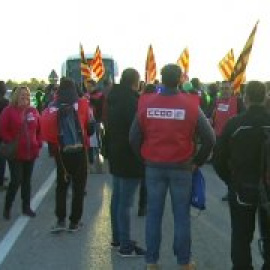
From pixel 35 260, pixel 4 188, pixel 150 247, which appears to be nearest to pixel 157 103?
pixel 150 247

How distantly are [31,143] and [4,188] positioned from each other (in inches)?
109

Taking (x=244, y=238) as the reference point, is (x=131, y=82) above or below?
above

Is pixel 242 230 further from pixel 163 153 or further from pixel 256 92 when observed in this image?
pixel 256 92

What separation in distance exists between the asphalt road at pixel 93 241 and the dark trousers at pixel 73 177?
0.28 m

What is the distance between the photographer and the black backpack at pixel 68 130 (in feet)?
26.7

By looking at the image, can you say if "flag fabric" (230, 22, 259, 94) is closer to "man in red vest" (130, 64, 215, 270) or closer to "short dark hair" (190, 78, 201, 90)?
"short dark hair" (190, 78, 201, 90)

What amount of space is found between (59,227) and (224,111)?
3.89 metres

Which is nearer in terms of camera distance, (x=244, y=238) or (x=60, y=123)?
(x=244, y=238)

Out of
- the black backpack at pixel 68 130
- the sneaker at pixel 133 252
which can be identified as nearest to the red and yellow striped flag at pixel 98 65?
the black backpack at pixel 68 130

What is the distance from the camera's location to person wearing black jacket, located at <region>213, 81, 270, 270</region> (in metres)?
5.52

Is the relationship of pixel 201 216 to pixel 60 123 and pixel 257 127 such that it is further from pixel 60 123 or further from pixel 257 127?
pixel 257 127

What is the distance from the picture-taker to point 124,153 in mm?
7129

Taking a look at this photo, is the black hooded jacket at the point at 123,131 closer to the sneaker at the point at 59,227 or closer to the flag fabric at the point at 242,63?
the sneaker at the point at 59,227

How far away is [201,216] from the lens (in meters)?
9.45
